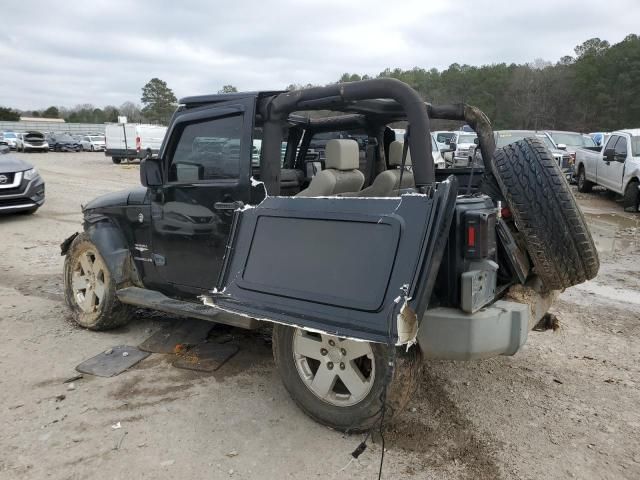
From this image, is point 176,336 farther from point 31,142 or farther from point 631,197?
point 31,142

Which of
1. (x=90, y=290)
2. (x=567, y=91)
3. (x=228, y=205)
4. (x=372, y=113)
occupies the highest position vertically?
(x=567, y=91)

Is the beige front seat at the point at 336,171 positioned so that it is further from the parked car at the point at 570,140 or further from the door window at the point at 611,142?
the parked car at the point at 570,140

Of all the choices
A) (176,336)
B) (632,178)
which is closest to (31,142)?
(632,178)

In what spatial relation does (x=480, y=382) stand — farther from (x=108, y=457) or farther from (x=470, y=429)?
(x=108, y=457)

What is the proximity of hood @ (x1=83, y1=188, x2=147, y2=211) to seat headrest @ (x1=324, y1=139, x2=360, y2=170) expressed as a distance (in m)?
1.63

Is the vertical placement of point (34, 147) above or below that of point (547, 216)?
below

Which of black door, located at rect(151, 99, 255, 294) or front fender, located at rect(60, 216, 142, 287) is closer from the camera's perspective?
black door, located at rect(151, 99, 255, 294)

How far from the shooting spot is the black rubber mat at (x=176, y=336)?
4.42 metres

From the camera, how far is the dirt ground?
9.20 feet

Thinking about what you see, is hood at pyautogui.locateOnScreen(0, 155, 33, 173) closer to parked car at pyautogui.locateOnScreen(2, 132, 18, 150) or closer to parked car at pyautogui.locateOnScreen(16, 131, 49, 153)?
parked car at pyautogui.locateOnScreen(16, 131, 49, 153)

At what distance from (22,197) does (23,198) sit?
36mm

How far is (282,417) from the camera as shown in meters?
3.31

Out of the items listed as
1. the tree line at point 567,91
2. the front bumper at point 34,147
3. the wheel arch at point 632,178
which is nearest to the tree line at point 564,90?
the tree line at point 567,91

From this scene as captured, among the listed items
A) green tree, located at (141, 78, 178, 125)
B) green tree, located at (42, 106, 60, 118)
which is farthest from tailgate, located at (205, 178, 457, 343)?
green tree, located at (42, 106, 60, 118)
